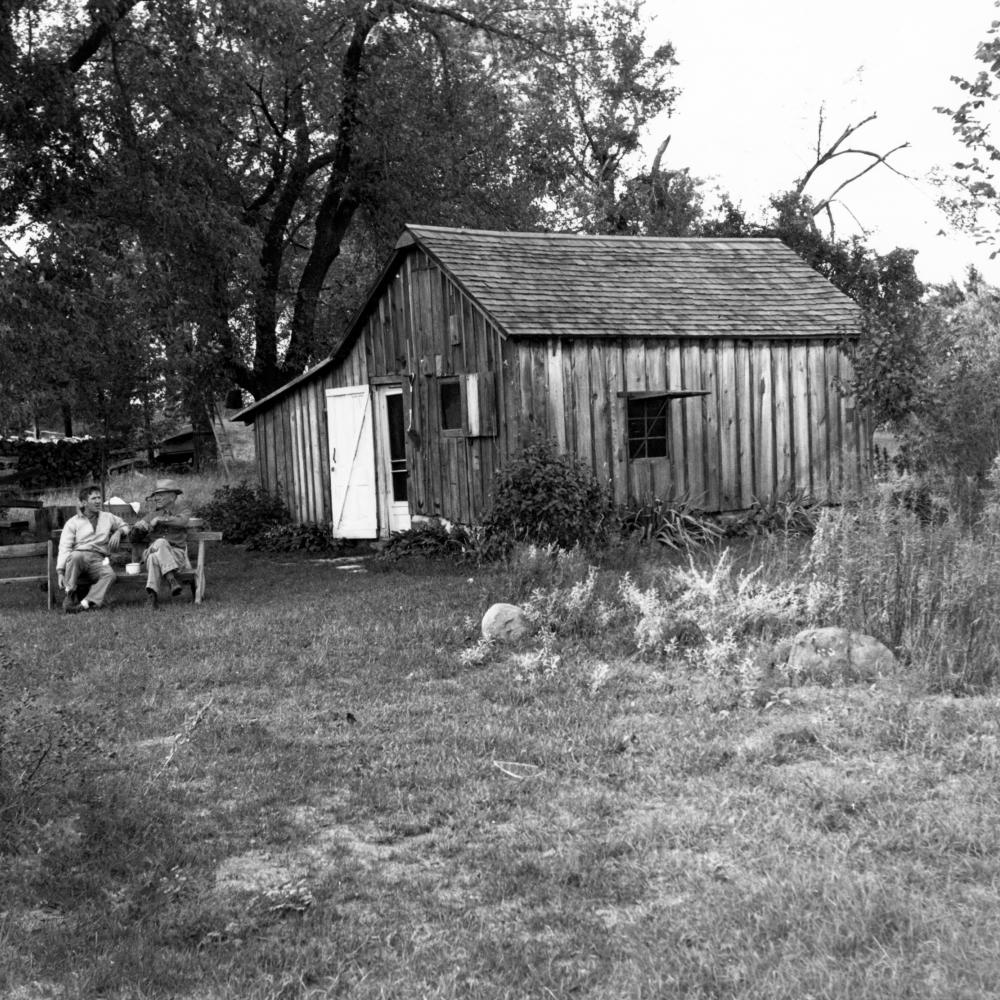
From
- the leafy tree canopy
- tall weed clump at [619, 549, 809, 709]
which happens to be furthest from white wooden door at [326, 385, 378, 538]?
tall weed clump at [619, 549, 809, 709]

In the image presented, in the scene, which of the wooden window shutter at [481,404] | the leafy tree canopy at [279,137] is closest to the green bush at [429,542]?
the wooden window shutter at [481,404]

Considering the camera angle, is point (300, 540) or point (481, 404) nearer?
point (481, 404)

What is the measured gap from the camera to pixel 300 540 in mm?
19391

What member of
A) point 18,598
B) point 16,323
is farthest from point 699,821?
point 16,323

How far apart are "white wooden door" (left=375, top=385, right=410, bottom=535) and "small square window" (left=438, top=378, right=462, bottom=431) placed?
1142 mm

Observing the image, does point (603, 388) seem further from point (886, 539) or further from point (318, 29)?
point (318, 29)

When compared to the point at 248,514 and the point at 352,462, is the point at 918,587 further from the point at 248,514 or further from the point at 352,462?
the point at 248,514

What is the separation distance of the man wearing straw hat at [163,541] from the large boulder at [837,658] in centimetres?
721

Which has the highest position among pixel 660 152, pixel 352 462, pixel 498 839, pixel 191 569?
pixel 660 152

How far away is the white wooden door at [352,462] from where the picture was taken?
18578mm

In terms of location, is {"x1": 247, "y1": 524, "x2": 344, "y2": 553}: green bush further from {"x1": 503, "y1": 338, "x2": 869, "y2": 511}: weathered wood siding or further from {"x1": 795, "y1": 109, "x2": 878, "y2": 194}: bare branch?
{"x1": 795, "y1": 109, "x2": 878, "y2": 194}: bare branch

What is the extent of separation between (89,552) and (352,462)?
21.4 ft

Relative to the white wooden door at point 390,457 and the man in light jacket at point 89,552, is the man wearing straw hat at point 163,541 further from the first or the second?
the white wooden door at point 390,457

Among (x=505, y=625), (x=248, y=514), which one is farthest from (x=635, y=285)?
(x=505, y=625)
